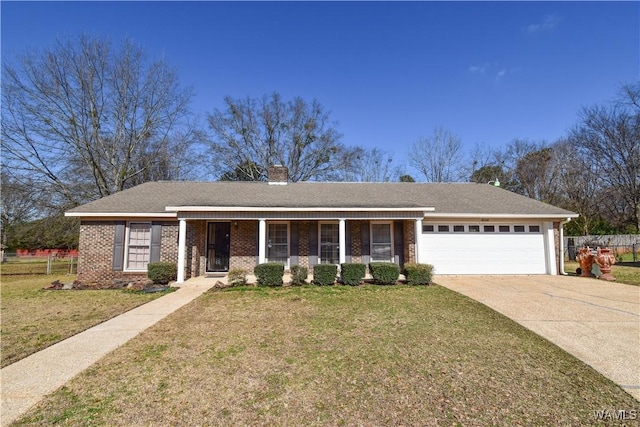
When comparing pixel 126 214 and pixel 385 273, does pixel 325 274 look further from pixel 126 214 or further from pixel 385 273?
pixel 126 214

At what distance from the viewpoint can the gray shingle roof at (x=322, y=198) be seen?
36.9ft

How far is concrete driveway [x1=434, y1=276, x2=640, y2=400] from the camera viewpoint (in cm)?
428

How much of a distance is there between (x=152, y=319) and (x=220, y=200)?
567 centimetres

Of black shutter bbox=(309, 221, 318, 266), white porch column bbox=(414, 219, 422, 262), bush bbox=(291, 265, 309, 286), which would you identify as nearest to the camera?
bush bbox=(291, 265, 309, 286)

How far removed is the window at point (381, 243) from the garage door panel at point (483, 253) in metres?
1.31

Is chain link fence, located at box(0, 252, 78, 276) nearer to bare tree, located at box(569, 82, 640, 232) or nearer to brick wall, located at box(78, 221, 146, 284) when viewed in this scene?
brick wall, located at box(78, 221, 146, 284)

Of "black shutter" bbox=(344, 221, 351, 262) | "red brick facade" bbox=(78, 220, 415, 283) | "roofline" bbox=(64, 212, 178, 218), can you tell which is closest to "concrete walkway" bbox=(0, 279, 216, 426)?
"red brick facade" bbox=(78, 220, 415, 283)

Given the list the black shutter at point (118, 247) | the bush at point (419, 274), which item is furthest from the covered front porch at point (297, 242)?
the black shutter at point (118, 247)

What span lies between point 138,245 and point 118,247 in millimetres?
649

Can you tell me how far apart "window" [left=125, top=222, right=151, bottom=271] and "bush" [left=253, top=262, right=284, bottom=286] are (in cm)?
477

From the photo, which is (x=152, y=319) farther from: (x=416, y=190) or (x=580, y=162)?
(x=580, y=162)

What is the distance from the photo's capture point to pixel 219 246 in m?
12.1

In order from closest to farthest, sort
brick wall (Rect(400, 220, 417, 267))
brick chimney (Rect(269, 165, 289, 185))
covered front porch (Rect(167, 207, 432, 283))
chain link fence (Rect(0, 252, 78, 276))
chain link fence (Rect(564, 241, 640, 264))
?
1. covered front porch (Rect(167, 207, 432, 283))
2. brick wall (Rect(400, 220, 417, 267))
3. brick chimney (Rect(269, 165, 289, 185))
4. chain link fence (Rect(0, 252, 78, 276))
5. chain link fence (Rect(564, 241, 640, 264))

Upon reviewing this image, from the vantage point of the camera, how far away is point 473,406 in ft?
10.1
